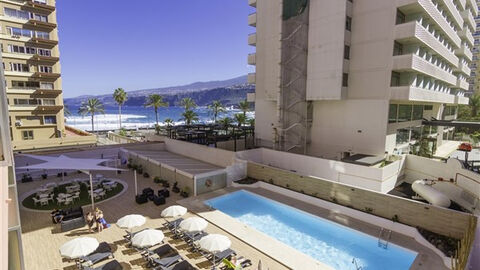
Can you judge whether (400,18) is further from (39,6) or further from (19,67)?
(19,67)

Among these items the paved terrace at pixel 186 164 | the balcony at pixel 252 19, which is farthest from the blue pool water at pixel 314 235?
the balcony at pixel 252 19

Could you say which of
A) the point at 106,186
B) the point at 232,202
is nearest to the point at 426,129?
the point at 232,202

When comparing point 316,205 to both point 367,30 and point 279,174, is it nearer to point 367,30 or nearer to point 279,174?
point 279,174

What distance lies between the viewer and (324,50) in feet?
92.8

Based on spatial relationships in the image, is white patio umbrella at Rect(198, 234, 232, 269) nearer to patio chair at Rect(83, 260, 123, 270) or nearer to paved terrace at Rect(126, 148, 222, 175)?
patio chair at Rect(83, 260, 123, 270)

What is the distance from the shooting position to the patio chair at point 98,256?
40.2 feet

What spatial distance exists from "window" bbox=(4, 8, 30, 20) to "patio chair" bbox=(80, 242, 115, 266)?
4570 cm

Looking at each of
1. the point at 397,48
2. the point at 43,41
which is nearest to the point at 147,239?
the point at 397,48

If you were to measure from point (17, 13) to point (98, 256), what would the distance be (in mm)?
46856

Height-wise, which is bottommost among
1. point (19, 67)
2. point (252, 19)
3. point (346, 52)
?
point (346, 52)

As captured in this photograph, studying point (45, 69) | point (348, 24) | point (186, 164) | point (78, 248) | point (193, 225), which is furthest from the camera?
point (45, 69)

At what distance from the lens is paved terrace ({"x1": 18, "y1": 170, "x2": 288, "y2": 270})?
12641 mm

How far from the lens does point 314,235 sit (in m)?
16.7

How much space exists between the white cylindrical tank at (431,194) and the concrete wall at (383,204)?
209 centimetres
